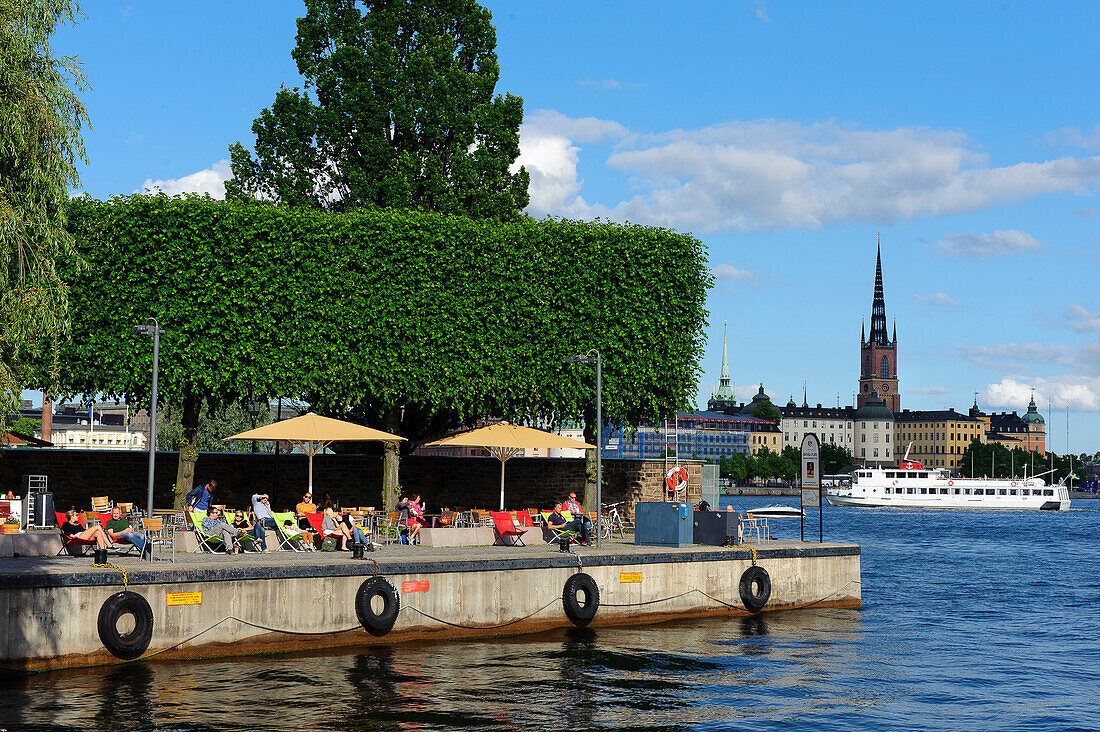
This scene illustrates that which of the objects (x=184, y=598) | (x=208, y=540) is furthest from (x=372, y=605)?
(x=208, y=540)

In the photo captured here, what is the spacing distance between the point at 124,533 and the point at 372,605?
4.80m

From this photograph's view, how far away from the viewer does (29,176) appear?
26078 mm

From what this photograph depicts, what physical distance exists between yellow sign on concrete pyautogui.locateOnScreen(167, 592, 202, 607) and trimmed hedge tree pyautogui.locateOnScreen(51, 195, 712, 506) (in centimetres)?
1450

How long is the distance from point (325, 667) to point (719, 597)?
10539 millimetres

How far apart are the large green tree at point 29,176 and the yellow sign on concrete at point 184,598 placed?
802cm

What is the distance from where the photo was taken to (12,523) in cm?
2528

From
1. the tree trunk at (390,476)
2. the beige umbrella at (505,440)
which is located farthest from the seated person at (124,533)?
the tree trunk at (390,476)

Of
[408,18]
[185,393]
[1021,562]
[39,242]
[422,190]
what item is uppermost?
[408,18]

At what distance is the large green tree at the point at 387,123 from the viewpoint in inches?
1713

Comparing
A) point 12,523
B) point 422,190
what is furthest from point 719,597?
point 422,190

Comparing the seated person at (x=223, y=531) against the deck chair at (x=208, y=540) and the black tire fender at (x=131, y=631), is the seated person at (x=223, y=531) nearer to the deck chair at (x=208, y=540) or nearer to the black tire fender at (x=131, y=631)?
the deck chair at (x=208, y=540)

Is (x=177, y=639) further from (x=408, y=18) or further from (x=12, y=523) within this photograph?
(x=408, y=18)

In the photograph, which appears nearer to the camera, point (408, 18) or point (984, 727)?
point (984, 727)

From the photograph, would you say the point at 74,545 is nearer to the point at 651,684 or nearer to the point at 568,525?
the point at 651,684
